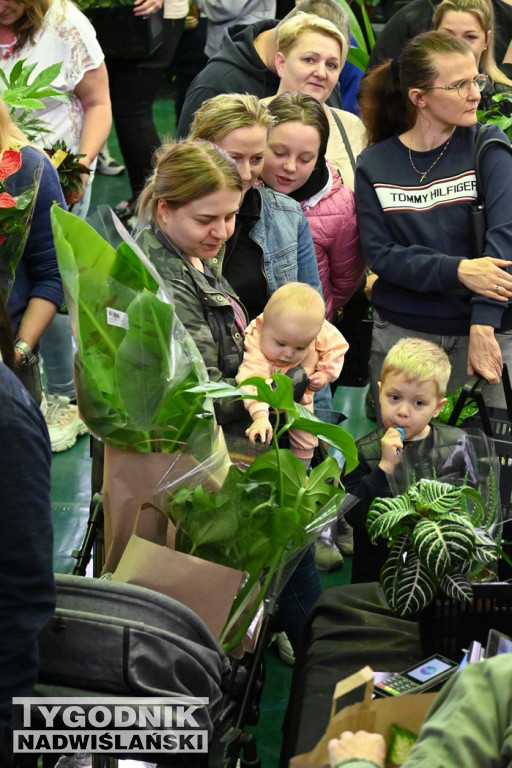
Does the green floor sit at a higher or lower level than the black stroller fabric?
lower

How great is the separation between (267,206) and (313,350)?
1.49 ft

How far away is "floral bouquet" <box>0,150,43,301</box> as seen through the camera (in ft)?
7.82

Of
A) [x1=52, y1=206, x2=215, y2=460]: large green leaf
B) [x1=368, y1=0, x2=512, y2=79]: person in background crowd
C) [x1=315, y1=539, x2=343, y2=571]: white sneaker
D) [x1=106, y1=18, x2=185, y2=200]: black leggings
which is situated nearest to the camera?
[x1=52, y1=206, x2=215, y2=460]: large green leaf

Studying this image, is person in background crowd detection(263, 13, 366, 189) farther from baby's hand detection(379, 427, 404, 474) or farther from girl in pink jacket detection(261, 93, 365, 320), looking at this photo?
baby's hand detection(379, 427, 404, 474)

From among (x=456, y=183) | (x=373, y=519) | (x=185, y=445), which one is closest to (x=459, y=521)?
(x=373, y=519)

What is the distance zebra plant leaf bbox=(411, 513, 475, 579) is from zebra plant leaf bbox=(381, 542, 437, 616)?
25mm

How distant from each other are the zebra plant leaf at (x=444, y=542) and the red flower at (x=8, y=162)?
122cm

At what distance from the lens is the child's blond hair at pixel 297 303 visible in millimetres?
2570

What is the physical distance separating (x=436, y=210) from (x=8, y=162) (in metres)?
1.38

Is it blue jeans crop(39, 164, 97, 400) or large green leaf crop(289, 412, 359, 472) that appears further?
blue jeans crop(39, 164, 97, 400)

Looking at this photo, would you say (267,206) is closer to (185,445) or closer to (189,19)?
(185,445)

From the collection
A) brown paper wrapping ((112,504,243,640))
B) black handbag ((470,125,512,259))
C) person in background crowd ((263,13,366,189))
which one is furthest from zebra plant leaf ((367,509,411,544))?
person in background crowd ((263,13,366,189))

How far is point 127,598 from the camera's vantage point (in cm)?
173

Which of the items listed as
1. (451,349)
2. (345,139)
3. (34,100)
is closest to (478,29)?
(345,139)
